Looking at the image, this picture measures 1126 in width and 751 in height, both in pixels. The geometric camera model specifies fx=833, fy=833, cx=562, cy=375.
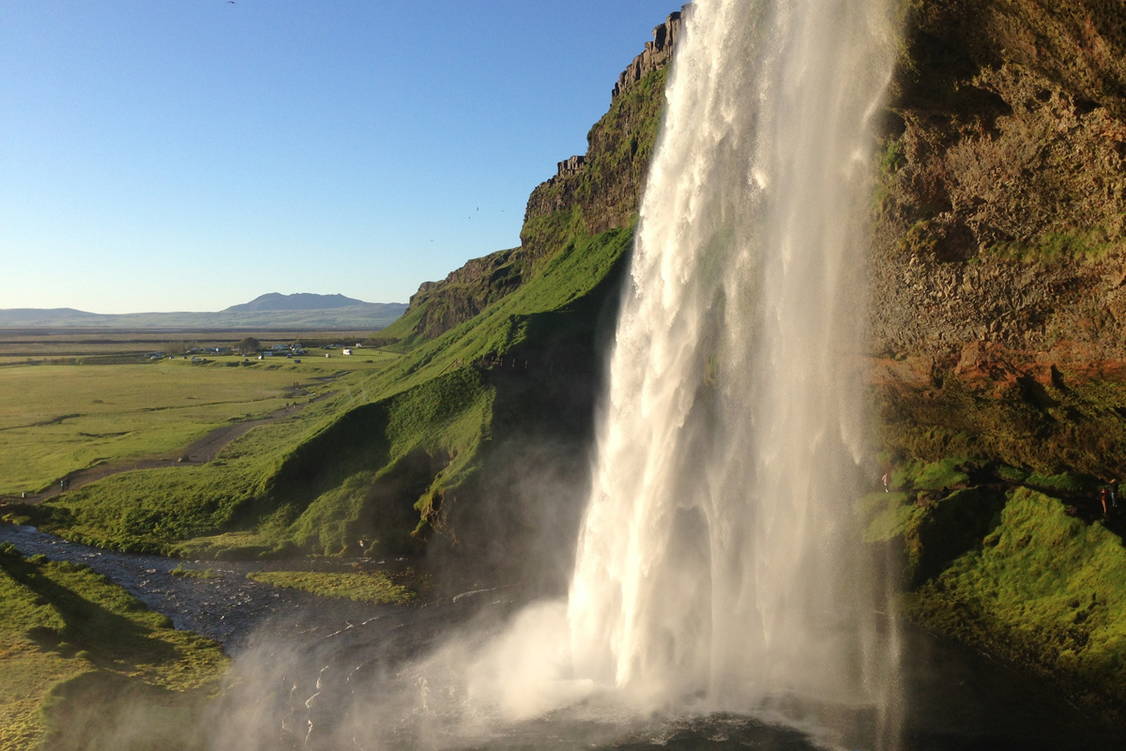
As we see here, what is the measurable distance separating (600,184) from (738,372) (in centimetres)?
5757

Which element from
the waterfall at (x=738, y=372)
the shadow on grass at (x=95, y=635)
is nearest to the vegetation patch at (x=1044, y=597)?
Result: the waterfall at (x=738, y=372)

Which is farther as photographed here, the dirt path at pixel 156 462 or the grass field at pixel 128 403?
the grass field at pixel 128 403

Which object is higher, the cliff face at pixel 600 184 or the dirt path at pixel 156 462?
the cliff face at pixel 600 184

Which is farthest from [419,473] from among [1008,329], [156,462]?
[1008,329]

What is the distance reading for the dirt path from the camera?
61.8 m

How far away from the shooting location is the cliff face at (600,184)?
271ft

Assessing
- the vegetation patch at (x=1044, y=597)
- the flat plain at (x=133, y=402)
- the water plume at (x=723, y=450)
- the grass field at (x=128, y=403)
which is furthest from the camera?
the grass field at (x=128, y=403)

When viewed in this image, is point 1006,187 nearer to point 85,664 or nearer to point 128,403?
point 85,664

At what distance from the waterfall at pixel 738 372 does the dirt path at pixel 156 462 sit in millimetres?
47052

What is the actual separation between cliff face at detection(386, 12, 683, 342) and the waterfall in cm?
3671

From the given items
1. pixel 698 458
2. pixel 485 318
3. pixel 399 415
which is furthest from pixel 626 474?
pixel 485 318

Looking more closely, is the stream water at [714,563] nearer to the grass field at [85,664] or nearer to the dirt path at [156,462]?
the grass field at [85,664]

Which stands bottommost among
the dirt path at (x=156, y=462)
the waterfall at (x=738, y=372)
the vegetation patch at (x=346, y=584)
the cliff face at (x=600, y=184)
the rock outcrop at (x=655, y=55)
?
the vegetation patch at (x=346, y=584)

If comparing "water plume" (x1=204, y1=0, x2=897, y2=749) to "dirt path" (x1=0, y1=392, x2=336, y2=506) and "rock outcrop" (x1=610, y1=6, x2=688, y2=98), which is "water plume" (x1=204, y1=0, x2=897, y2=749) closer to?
"dirt path" (x1=0, y1=392, x2=336, y2=506)
